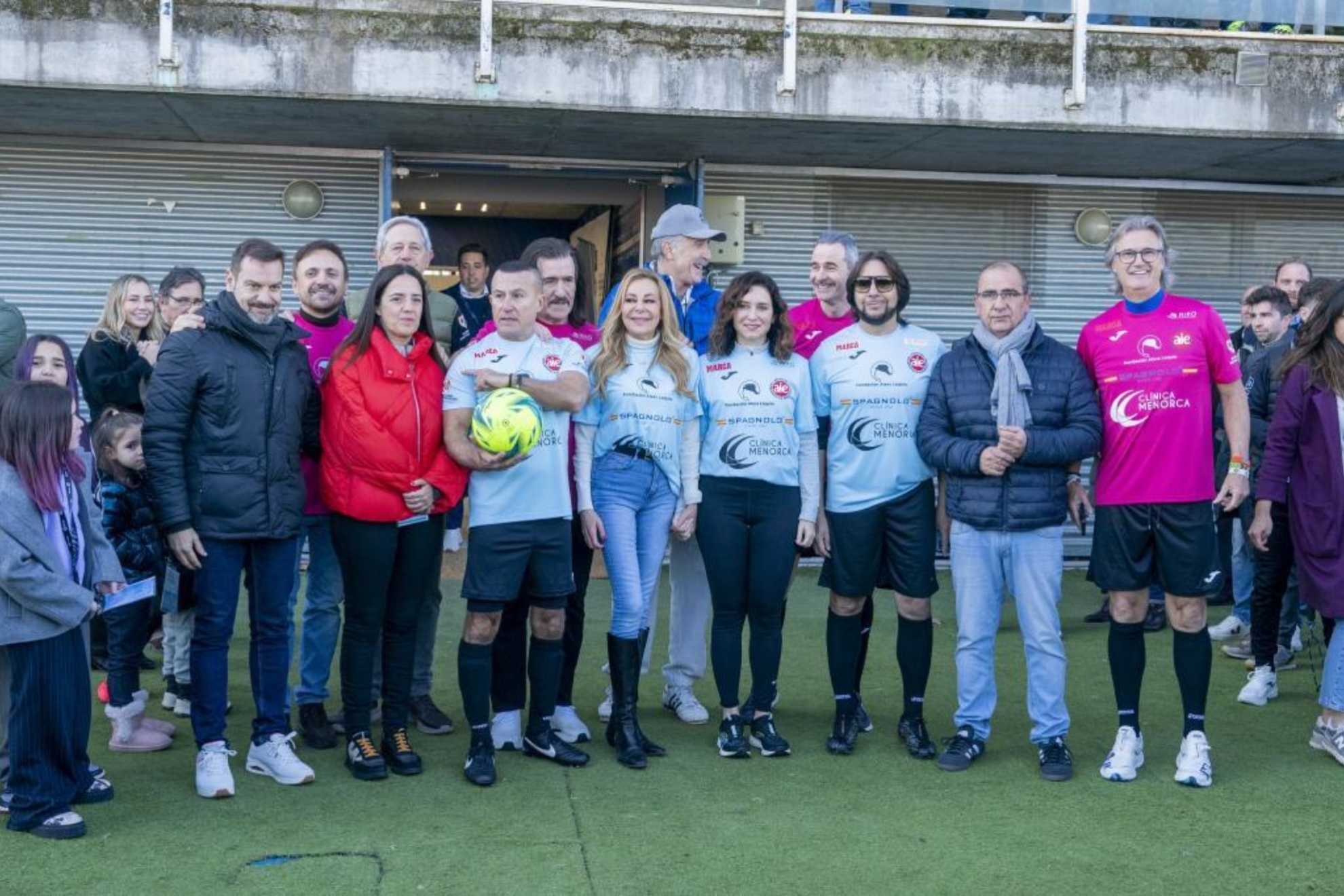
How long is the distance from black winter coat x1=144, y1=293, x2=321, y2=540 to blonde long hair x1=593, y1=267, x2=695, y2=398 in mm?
1220

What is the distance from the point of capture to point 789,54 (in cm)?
947

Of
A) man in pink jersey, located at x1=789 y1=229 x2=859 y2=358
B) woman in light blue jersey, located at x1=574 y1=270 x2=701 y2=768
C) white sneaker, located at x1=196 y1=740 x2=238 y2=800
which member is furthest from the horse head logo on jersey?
white sneaker, located at x1=196 y1=740 x2=238 y2=800

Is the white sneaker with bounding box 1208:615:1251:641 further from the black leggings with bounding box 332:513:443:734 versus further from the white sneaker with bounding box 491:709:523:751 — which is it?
the black leggings with bounding box 332:513:443:734

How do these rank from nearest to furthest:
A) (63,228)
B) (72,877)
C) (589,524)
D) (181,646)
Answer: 1. (72,877)
2. (589,524)
3. (181,646)
4. (63,228)

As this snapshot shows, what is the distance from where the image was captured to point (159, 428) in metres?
5.05

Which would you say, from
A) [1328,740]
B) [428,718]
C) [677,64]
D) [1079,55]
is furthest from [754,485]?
[1079,55]

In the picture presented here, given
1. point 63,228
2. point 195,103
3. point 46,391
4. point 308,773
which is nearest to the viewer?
point 46,391

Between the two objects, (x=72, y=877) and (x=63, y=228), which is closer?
(x=72, y=877)

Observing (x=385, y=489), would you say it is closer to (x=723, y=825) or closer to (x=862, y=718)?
(x=723, y=825)

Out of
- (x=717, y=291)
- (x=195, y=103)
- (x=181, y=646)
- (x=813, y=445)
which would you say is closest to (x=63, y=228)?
(x=195, y=103)

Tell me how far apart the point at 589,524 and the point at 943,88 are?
17.4ft

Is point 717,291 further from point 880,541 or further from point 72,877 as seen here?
point 72,877

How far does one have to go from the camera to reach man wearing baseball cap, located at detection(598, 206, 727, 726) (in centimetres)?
635

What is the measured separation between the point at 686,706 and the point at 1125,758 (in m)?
1.86
